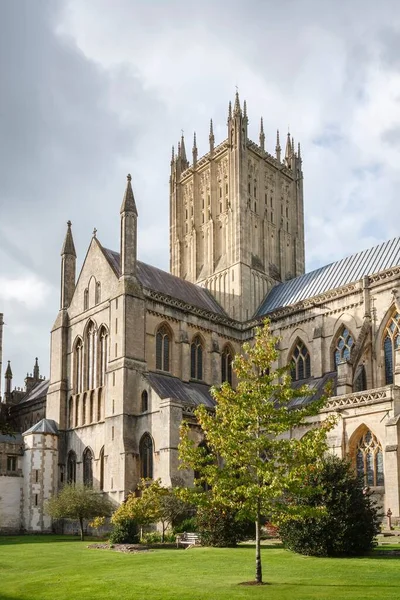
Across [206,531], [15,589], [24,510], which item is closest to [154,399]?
[24,510]

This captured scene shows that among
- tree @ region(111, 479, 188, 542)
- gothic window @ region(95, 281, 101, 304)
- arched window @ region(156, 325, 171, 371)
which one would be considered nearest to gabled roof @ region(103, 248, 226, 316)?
gothic window @ region(95, 281, 101, 304)

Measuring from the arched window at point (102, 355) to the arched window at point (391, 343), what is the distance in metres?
19.2

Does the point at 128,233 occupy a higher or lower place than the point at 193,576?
higher

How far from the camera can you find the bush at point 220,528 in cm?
3294

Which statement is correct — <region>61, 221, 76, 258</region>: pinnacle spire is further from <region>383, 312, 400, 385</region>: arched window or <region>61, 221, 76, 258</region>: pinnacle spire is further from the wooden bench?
the wooden bench

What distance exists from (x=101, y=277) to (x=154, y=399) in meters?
11.4

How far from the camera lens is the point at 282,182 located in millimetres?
71500

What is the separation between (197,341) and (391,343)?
48.9 feet

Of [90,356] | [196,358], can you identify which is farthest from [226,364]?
[90,356]

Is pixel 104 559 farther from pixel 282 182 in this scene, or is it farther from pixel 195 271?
pixel 282 182

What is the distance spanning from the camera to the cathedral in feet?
152

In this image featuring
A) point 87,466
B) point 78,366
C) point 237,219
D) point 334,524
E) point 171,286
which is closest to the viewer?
point 334,524

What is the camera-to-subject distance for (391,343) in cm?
4928

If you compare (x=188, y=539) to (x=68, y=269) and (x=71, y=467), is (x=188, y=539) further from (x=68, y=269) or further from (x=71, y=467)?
(x=68, y=269)
